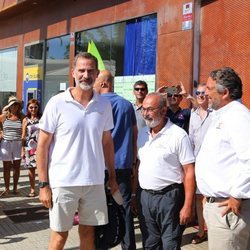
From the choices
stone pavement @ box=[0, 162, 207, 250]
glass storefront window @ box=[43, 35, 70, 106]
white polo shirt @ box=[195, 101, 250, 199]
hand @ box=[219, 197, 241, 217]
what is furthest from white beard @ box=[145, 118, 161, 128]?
glass storefront window @ box=[43, 35, 70, 106]

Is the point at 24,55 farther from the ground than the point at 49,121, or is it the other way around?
the point at 24,55

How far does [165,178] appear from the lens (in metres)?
3.59

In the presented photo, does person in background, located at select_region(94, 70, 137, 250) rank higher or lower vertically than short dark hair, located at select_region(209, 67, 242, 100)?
lower

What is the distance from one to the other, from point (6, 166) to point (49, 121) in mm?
4582

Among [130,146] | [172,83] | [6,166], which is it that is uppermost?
[172,83]

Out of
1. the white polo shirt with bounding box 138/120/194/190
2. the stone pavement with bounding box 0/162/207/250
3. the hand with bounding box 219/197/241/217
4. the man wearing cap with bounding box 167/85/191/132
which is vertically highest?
the man wearing cap with bounding box 167/85/191/132

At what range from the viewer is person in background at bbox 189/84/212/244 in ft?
16.5

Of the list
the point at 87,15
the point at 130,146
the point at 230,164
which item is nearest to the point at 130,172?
the point at 130,146

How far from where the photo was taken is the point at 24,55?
565 inches

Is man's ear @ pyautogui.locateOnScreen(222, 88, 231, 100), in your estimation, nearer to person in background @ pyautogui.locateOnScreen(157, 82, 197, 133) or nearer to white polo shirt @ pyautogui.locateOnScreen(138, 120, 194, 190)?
white polo shirt @ pyautogui.locateOnScreen(138, 120, 194, 190)

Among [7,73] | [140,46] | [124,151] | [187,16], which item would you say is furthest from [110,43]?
[7,73]

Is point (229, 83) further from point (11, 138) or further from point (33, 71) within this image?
point (33, 71)

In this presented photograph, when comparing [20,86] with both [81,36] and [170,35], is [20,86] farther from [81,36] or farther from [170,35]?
[170,35]

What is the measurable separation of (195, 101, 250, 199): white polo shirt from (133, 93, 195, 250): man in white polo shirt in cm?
→ 41
